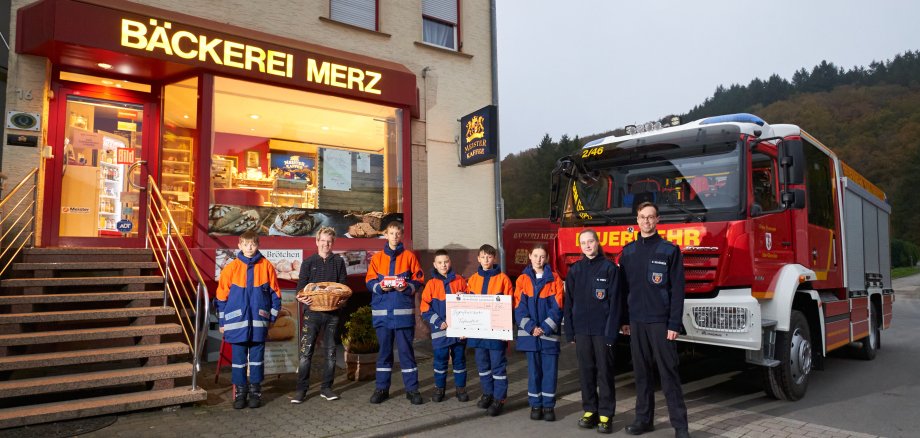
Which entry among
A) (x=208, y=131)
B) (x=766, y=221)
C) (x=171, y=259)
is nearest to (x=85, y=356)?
(x=171, y=259)

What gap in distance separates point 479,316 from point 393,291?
1014mm

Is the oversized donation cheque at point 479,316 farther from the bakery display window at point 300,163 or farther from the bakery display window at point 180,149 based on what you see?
the bakery display window at point 180,149

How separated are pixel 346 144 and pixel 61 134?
3.96 m

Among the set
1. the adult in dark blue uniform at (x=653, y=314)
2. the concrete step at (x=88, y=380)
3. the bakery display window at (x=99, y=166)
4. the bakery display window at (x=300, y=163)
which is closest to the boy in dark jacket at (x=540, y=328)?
the adult in dark blue uniform at (x=653, y=314)

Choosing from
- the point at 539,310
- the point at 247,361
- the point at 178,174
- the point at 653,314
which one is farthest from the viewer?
the point at 178,174

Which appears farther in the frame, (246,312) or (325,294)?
(325,294)

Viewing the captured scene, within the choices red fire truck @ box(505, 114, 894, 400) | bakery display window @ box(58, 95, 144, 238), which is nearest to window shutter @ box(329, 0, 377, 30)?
bakery display window @ box(58, 95, 144, 238)

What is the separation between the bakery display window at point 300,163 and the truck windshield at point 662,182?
142 inches

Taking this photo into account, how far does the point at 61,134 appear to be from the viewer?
777 cm

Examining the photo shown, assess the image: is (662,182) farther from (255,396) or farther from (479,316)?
(255,396)

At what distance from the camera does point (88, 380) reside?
219 inches

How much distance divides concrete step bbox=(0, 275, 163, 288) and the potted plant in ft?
7.90

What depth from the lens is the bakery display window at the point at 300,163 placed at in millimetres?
8547

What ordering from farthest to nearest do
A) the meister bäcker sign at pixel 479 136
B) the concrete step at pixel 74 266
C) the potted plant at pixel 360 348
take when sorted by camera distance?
the meister bäcker sign at pixel 479 136, the potted plant at pixel 360 348, the concrete step at pixel 74 266
